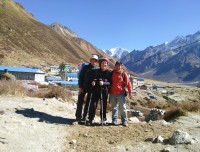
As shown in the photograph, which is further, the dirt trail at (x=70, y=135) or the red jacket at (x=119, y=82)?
the red jacket at (x=119, y=82)

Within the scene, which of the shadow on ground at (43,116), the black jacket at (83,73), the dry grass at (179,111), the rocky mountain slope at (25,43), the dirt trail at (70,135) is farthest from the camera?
the rocky mountain slope at (25,43)

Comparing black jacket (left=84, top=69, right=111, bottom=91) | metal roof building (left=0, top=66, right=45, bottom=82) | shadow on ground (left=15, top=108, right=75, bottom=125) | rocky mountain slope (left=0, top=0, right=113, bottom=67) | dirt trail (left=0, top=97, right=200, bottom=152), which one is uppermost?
rocky mountain slope (left=0, top=0, right=113, bottom=67)

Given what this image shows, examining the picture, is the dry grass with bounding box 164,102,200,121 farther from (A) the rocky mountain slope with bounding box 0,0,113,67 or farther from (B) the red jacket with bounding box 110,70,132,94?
(A) the rocky mountain slope with bounding box 0,0,113,67

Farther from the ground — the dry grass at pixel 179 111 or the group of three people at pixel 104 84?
the group of three people at pixel 104 84

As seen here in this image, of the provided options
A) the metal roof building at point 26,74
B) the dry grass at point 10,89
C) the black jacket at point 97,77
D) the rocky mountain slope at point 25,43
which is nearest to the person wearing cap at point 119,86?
the black jacket at point 97,77

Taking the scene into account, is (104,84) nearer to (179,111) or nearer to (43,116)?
(43,116)

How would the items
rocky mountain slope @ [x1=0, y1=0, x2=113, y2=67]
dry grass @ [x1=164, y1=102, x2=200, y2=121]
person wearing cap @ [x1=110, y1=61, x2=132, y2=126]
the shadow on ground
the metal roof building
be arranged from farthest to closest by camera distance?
rocky mountain slope @ [x1=0, y1=0, x2=113, y2=67] < the metal roof building < dry grass @ [x1=164, y1=102, x2=200, y2=121] < the shadow on ground < person wearing cap @ [x1=110, y1=61, x2=132, y2=126]

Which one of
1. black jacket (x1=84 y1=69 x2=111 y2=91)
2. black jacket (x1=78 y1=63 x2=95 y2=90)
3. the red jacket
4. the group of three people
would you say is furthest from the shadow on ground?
the red jacket

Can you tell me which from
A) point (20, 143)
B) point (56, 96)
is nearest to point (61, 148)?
point (20, 143)

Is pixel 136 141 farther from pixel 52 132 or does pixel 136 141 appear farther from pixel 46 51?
pixel 46 51

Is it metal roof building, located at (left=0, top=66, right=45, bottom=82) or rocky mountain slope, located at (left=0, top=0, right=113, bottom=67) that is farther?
rocky mountain slope, located at (left=0, top=0, right=113, bottom=67)

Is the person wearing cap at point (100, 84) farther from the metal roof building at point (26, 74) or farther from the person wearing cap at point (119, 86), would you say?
the metal roof building at point (26, 74)

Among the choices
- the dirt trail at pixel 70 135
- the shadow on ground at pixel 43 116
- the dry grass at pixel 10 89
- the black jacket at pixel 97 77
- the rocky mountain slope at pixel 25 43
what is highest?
the rocky mountain slope at pixel 25 43

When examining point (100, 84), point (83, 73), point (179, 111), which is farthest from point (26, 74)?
point (100, 84)
